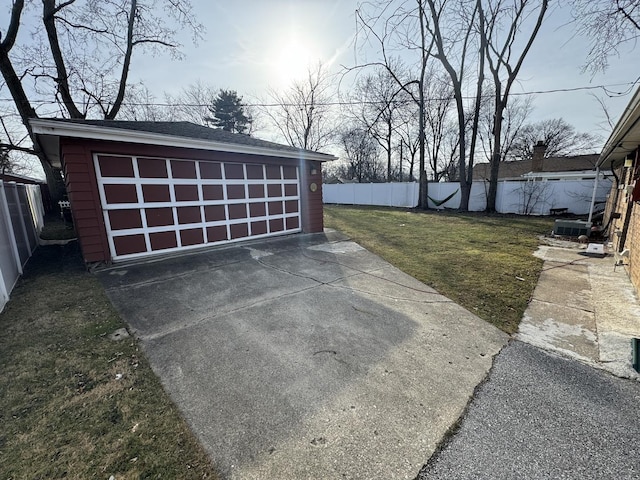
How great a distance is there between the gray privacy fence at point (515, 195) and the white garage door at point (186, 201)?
11649 millimetres

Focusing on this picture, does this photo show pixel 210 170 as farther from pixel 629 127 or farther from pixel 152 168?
pixel 629 127

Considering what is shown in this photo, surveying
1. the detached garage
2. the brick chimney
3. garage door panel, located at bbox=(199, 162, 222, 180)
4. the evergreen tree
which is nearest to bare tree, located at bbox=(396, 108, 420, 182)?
the brick chimney

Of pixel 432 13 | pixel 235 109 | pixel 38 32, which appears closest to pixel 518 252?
pixel 432 13

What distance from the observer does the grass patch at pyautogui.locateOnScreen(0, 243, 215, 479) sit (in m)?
1.49

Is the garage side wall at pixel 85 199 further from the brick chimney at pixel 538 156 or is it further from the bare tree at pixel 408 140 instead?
the brick chimney at pixel 538 156

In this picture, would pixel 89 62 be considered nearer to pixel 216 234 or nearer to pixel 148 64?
pixel 148 64

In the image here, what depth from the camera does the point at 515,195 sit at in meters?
13.3

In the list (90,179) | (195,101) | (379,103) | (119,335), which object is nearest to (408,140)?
(379,103)

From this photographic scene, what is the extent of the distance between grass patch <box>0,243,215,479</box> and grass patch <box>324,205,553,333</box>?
3.35 meters

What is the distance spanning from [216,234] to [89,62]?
1151 cm

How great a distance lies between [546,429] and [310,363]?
1681 millimetres

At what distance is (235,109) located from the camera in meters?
26.3

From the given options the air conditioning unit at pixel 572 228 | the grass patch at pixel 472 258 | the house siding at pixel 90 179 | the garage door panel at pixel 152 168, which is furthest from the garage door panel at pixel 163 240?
the air conditioning unit at pixel 572 228

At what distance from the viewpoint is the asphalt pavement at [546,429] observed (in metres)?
1.46
